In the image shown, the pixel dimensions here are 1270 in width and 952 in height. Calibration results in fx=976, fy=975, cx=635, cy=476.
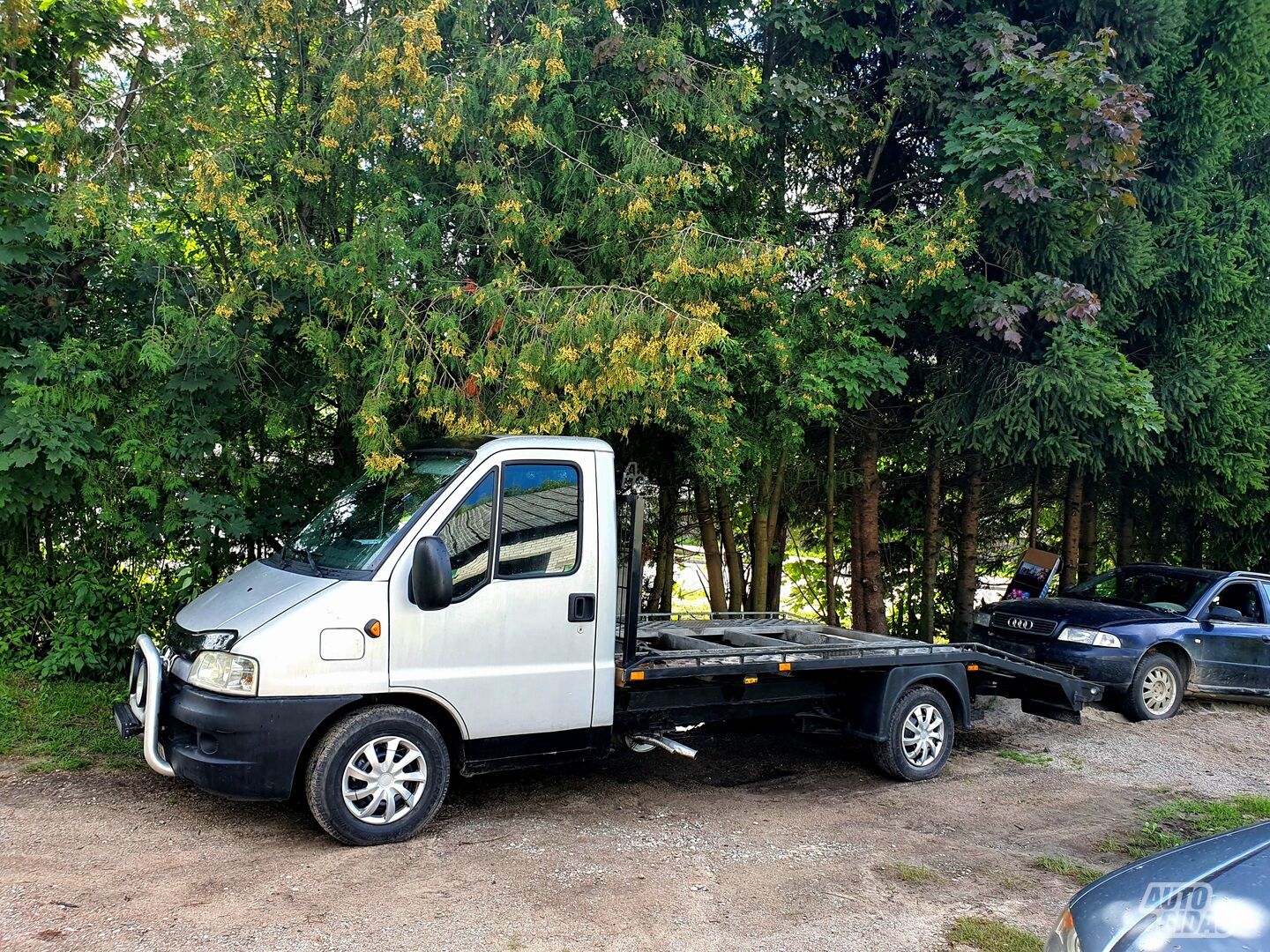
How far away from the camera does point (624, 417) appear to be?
775 cm

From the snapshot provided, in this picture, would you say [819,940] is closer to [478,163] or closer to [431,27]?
[478,163]

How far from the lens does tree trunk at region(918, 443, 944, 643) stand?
40.5ft

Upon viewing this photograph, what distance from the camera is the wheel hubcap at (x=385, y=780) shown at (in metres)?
5.39

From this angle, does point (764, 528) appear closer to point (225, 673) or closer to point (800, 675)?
point (800, 675)

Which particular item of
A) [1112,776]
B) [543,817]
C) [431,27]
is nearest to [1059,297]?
[1112,776]

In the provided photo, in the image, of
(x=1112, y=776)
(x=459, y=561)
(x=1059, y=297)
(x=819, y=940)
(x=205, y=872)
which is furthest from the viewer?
(x=1059, y=297)

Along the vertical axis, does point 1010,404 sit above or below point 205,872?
above

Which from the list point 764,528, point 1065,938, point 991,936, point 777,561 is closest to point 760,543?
point 764,528

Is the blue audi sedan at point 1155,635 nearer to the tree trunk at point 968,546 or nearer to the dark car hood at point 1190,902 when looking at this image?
the tree trunk at point 968,546

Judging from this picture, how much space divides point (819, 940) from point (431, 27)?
21.3 feet

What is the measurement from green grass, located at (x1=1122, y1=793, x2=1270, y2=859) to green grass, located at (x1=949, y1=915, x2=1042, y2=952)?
164 cm

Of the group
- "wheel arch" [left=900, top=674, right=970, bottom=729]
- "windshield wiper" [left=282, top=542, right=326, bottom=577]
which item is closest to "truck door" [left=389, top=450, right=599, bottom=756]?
"windshield wiper" [left=282, top=542, right=326, bottom=577]

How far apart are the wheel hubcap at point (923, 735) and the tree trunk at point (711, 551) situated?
441 cm

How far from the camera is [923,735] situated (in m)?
7.33
